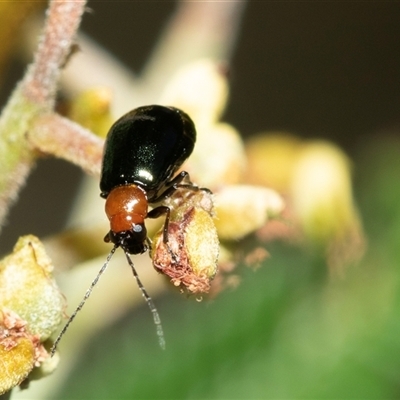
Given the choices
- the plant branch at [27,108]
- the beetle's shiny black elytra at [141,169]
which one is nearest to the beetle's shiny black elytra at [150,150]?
the beetle's shiny black elytra at [141,169]

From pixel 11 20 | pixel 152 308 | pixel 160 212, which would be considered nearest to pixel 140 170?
pixel 160 212

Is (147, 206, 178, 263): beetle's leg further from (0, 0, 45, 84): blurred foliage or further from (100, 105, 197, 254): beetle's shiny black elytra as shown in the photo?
(0, 0, 45, 84): blurred foliage

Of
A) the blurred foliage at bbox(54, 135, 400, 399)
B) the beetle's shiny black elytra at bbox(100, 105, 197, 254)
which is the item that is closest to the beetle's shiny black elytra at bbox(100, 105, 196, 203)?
the beetle's shiny black elytra at bbox(100, 105, 197, 254)

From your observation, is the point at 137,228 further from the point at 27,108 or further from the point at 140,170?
the point at 27,108

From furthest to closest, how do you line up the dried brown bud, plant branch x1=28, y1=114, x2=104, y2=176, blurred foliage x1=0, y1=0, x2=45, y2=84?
blurred foliage x1=0, y1=0, x2=45, y2=84, plant branch x1=28, y1=114, x2=104, y2=176, the dried brown bud

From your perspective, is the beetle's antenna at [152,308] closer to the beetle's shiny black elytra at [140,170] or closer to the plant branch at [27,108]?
the beetle's shiny black elytra at [140,170]
